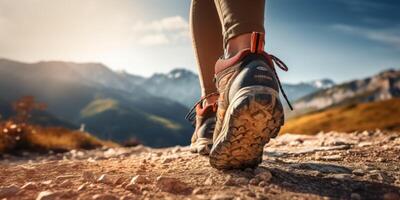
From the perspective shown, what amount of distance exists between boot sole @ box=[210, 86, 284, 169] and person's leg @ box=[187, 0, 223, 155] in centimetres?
96

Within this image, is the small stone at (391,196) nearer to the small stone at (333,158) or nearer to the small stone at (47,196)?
the small stone at (333,158)

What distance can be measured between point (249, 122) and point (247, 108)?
0.09 meters

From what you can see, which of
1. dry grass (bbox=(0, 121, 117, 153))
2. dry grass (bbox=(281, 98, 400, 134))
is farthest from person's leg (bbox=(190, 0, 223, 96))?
dry grass (bbox=(281, 98, 400, 134))

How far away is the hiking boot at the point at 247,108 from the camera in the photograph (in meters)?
2.30

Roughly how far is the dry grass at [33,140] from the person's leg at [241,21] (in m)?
10.7

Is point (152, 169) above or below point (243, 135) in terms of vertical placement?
below

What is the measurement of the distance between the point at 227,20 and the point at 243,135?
79 centimetres

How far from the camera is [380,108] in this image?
2960 inches

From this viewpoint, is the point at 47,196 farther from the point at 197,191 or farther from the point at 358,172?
the point at 358,172

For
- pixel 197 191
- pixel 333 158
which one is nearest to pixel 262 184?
pixel 197 191

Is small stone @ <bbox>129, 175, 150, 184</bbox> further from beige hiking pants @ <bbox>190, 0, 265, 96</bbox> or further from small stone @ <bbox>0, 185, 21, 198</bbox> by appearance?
beige hiking pants @ <bbox>190, 0, 265, 96</bbox>

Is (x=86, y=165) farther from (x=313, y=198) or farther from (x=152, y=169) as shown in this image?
(x=313, y=198)

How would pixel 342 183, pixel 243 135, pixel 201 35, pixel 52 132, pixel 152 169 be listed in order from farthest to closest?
pixel 52 132 < pixel 201 35 < pixel 152 169 < pixel 342 183 < pixel 243 135

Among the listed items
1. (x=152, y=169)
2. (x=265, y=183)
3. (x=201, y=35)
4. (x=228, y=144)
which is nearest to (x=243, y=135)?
(x=228, y=144)
